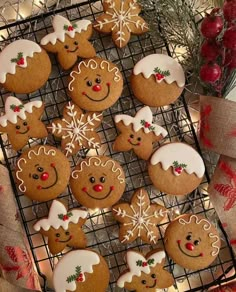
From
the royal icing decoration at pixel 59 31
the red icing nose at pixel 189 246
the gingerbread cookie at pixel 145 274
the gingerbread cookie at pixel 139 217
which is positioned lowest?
the gingerbread cookie at pixel 145 274

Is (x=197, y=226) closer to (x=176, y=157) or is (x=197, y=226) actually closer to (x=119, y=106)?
(x=176, y=157)

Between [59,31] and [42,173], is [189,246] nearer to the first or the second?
[42,173]

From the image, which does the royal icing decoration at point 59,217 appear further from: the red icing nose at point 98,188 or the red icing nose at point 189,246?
the red icing nose at point 189,246

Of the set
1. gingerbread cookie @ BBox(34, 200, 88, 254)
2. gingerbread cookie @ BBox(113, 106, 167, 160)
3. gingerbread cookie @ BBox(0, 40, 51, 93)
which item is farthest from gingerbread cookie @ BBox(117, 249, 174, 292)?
gingerbread cookie @ BBox(0, 40, 51, 93)

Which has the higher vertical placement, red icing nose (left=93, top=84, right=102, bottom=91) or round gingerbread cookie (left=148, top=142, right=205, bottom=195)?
red icing nose (left=93, top=84, right=102, bottom=91)

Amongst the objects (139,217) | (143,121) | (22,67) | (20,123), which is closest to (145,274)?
(139,217)

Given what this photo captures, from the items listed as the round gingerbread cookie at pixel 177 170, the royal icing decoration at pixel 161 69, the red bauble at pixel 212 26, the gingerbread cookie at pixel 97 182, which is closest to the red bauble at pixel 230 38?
the red bauble at pixel 212 26

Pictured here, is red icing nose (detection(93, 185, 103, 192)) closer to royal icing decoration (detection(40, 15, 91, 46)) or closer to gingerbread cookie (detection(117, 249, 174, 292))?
gingerbread cookie (detection(117, 249, 174, 292))
